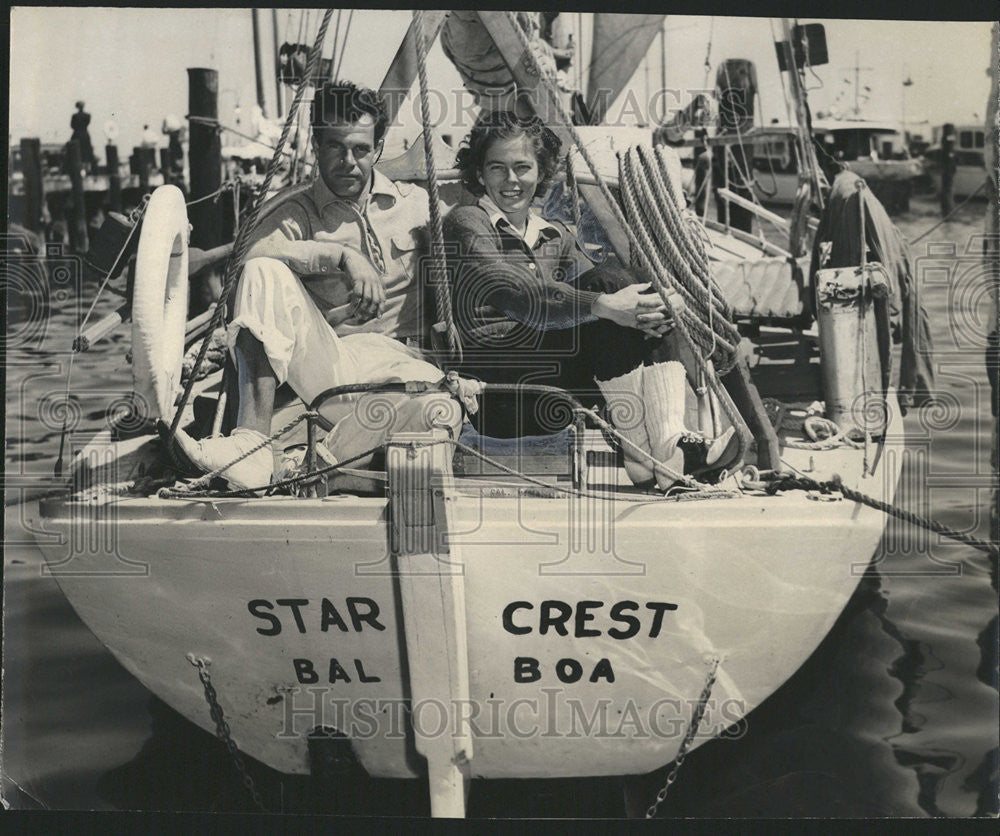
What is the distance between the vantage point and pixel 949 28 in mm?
4551

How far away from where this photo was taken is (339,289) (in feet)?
14.6

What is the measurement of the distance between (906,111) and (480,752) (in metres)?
2.75

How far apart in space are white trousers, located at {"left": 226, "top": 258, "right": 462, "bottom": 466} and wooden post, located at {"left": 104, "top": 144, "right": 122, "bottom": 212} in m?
0.54

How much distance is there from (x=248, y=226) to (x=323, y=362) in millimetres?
543

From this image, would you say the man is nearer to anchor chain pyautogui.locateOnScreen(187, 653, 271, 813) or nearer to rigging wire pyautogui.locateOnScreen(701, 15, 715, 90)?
anchor chain pyautogui.locateOnScreen(187, 653, 271, 813)

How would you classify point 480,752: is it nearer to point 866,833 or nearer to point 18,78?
point 866,833

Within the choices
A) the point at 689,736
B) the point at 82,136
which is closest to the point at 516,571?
the point at 689,736

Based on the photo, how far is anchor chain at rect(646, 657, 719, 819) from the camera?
4.48 metres

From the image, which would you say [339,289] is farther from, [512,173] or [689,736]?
[689,736]

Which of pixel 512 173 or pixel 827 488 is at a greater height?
pixel 512 173

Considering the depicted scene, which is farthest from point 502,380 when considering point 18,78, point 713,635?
point 18,78

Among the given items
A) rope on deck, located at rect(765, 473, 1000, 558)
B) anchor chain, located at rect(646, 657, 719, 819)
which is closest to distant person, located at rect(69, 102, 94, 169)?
rope on deck, located at rect(765, 473, 1000, 558)

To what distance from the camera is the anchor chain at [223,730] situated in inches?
175

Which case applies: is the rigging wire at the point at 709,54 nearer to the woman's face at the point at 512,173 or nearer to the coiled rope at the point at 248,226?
the woman's face at the point at 512,173
